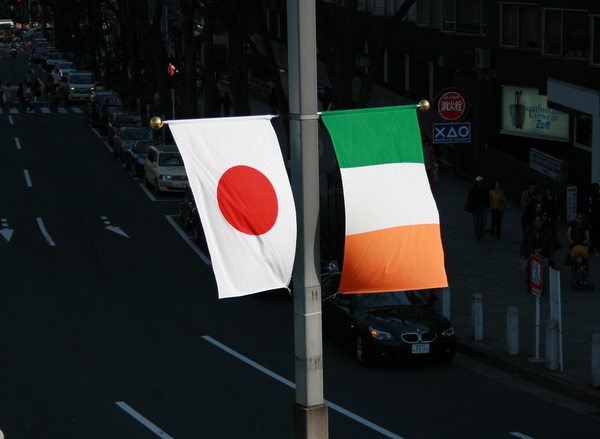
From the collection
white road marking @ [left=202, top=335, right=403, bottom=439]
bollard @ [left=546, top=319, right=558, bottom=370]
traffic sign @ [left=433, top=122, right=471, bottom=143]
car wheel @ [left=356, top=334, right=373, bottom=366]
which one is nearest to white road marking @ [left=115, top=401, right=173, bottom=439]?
white road marking @ [left=202, top=335, right=403, bottom=439]

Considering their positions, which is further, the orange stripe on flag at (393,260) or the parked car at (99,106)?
the parked car at (99,106)

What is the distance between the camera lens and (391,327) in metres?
16.3

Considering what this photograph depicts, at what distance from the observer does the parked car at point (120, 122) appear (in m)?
48.3

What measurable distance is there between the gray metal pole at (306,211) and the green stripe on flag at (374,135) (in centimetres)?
22

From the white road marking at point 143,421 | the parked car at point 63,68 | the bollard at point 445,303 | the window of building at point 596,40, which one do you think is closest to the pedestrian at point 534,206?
the bollard at point 445,303

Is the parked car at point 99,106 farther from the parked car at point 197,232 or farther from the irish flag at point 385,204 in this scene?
the irish flag at point 385,204

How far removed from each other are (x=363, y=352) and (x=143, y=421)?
170 inches

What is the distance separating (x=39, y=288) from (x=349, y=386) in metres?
9.76

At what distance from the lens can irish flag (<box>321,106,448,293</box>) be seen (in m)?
7.67

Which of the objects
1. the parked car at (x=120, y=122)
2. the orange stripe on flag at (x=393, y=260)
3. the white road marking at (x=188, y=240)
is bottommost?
the white road marking at (x=188, y=240)

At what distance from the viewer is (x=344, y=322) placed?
56.4 ft

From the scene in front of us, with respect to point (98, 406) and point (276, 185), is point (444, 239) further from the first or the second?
point (276, 185)

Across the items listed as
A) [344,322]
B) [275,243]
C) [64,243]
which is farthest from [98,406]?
[64,243]

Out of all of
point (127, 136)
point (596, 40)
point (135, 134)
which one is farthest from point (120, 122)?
point (596, 40)
